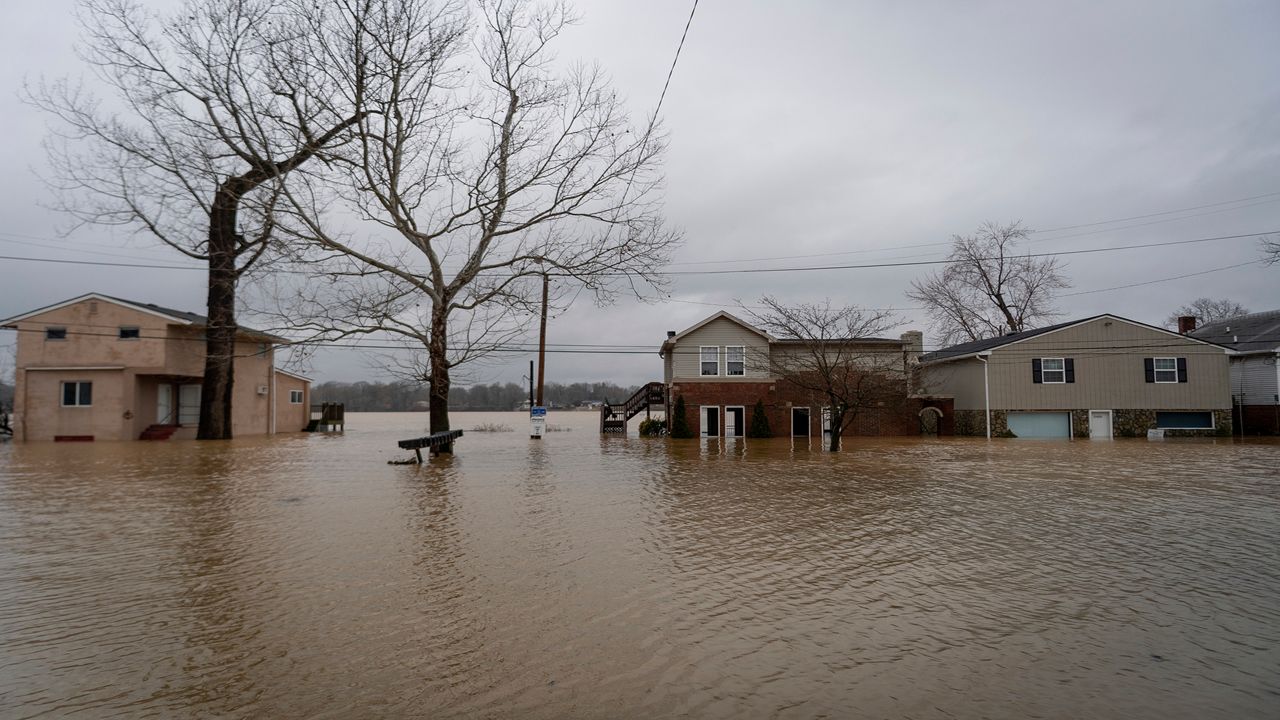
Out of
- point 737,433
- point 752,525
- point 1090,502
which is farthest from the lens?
point 737,433

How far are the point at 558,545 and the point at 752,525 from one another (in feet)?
9.44

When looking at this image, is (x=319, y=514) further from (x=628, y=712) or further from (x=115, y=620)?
(x=628, y=712)

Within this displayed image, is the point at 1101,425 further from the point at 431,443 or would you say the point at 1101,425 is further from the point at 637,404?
the point at 431,443

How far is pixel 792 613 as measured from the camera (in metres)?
5.88

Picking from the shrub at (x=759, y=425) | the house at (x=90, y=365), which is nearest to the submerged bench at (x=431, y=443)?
the house at (x=90, y=365)

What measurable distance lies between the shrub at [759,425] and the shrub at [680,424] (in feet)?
9.01

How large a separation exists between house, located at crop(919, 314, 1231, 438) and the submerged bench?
2544cm

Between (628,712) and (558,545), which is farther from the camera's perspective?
(558,545)

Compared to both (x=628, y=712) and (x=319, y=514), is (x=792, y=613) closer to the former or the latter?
(x=628, y=712)

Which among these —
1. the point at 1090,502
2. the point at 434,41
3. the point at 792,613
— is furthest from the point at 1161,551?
the point at 434,41

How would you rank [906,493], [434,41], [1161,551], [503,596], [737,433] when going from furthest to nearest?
[737,433]
[434,41]
[906,493]
[1161,551]
[503,596]

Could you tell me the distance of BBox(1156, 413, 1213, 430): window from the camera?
34.4m

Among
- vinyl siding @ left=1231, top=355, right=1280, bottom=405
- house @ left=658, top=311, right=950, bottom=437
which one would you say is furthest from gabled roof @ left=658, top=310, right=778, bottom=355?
vinyl siding @ left=1231, top=355, right=1280, bottom=405

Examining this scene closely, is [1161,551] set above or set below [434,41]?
below
